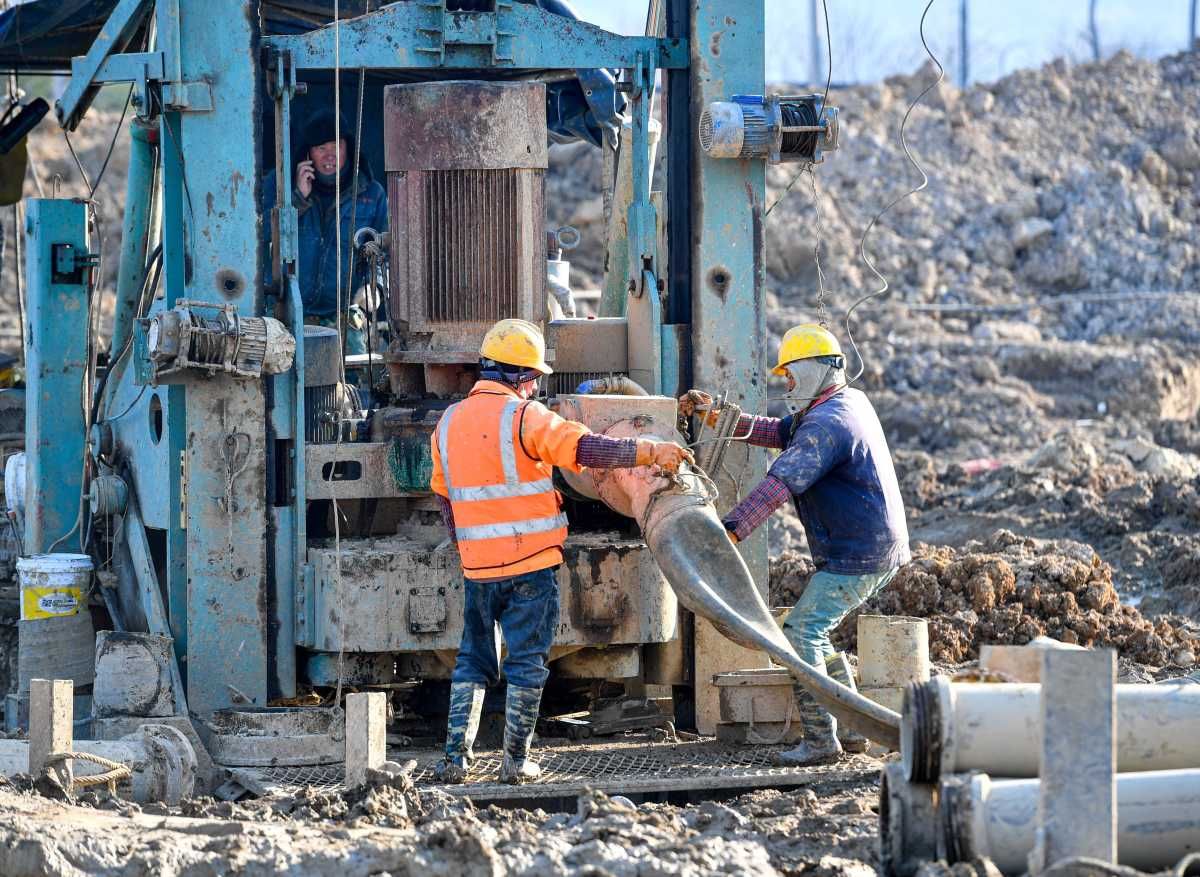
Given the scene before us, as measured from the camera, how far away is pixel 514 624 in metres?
6.76

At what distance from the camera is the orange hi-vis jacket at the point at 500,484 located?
6644 millimetres

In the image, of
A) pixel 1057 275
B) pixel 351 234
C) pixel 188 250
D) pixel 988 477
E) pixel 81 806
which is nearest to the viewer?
pixel 81 806

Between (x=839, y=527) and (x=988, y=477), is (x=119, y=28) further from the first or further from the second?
(x=988, y=477)

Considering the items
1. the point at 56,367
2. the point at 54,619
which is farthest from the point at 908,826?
the point at 56,367

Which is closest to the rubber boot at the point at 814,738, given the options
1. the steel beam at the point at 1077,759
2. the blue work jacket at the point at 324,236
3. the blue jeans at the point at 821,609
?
the blue jeans at the point at 821,609

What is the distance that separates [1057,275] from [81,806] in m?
19.1

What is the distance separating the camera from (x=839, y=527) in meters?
7.06

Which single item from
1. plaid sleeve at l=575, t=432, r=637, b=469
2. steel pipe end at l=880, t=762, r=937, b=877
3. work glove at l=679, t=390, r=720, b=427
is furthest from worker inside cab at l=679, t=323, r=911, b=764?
steel pipe end at l=880, t=762, r=937, b=877

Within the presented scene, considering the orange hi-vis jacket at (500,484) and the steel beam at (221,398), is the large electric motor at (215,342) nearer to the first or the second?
the steel beam at (221,398)

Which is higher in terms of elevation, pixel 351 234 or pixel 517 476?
pixel 351 234

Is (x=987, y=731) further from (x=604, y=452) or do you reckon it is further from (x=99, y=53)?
(x=99, y=53)

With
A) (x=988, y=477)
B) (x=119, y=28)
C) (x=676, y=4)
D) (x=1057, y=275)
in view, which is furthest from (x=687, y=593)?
(x=1057, y=275)

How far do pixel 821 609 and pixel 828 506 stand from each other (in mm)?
400

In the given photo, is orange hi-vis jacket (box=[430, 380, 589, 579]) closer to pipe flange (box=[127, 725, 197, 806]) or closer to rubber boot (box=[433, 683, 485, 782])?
rubber boot (box=[433, 683, 485, 782])
